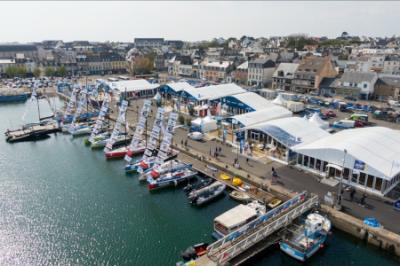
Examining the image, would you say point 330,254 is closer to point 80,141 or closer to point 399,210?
point 399,210

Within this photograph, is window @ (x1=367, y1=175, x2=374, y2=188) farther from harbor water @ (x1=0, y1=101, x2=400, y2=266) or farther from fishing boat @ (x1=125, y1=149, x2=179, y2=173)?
fishing boat @ (x1=125, y1=149, x2=179, y2=173)

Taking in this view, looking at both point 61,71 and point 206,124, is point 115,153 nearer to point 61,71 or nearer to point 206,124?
point 206,124

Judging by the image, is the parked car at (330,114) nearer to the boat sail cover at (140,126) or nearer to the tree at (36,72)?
the boat sail cover at (140,126)

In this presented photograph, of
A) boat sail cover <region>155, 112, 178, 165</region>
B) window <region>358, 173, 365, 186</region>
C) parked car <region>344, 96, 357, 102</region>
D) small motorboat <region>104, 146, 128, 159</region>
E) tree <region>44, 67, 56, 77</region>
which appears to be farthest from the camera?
tree <region>44, 67, 56, 77</region>

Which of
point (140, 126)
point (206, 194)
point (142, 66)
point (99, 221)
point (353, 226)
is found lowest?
point (99, 221)

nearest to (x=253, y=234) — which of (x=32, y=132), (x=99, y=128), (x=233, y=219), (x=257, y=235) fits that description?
(x=257, y=235)

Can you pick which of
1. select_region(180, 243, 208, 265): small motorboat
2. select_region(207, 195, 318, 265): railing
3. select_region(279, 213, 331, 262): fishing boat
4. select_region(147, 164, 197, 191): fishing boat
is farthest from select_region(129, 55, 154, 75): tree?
select_region(279, 213, 331, 262): fishing boat
